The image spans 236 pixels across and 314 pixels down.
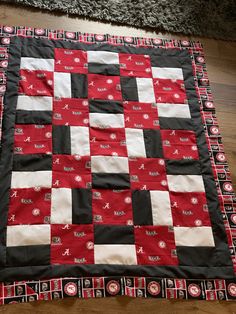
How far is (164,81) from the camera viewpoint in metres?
1.68

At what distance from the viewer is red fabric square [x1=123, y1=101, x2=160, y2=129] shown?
5.08ft

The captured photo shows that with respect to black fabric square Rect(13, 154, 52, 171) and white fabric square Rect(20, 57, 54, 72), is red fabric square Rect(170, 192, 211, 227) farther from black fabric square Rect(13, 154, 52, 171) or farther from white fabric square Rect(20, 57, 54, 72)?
white fabric square Rect(20, 57, 54, 72)

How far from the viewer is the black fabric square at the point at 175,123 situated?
1.57m

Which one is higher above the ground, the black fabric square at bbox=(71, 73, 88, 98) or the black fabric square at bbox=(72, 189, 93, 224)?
the black fabric square at bbox=(71, 73, 88, 98)

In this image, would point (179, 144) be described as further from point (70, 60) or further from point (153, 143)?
point (70, 60)

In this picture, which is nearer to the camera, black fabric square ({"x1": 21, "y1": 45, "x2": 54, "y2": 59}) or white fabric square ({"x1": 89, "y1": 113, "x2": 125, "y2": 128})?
white fabric square ({"x1": 89, "y1": 113, "x2": 125, "y2": 128})

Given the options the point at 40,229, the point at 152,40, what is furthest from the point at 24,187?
the point at 152,40

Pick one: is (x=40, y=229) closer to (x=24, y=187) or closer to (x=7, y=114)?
(x=24, y=187)

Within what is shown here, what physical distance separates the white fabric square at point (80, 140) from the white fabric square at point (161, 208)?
0.30 metres

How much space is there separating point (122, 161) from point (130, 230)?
10.7 inches

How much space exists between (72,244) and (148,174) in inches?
15.4

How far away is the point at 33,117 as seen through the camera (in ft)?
4.84

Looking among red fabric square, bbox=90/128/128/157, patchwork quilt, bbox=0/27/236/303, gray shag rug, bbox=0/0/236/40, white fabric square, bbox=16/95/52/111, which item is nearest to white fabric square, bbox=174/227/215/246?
patchwork quilt, bbox=0/27/236/303

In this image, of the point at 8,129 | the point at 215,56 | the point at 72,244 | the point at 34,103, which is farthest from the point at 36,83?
the point at 215,56
